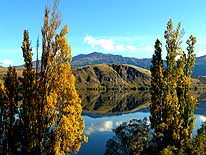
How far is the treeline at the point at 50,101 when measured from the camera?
21719 millimetres

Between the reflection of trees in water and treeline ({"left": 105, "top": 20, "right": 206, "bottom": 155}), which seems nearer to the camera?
treeline ({"left": 105, "top": 20, "right": 206, "bottom": 155})

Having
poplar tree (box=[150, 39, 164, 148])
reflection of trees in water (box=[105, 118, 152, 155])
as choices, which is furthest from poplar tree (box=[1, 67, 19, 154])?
reflection of trees in water (box=[105, 118, 152, 155])

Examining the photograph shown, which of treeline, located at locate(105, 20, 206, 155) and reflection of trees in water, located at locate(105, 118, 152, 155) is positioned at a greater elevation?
treeline, located at locate(105, 20, 206, 155)

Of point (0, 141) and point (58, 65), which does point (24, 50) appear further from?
point (0, 141)

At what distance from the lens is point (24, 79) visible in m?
22.7

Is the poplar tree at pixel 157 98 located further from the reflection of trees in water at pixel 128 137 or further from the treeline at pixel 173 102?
the reflection of trees in water at pixel 128 137

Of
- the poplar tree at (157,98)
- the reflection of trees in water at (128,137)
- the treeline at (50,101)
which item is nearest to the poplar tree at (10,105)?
the treeline at (50,101)

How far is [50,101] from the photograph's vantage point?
22078 millimetres

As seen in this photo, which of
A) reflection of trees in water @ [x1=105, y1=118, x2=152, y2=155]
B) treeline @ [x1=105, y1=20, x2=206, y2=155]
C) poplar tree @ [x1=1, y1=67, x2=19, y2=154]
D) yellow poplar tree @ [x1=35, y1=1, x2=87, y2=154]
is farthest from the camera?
reflection of trees in water @ [x1=105, y1=118, x2=152, y2=155]

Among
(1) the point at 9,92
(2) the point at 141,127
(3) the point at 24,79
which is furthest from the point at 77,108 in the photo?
(2) the point at 141,127

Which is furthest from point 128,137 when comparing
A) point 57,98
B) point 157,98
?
point 57,98

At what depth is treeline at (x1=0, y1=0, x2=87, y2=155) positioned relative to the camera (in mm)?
21719

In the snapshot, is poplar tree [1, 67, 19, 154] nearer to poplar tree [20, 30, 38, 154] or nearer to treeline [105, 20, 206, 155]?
poplar tree [20, 30, 38, 154]

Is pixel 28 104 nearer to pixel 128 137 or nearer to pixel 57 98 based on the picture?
pixel 57 98
